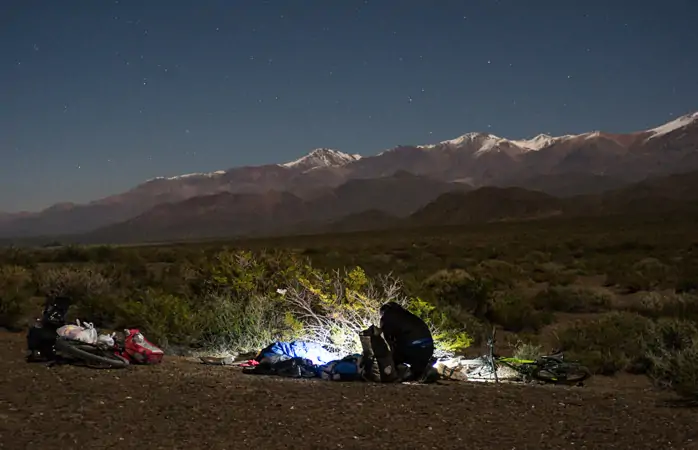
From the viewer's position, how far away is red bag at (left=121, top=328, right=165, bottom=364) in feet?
28.7

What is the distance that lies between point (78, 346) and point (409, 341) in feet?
13.2

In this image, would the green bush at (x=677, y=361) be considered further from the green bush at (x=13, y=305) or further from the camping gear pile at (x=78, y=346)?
the green bush at (x=13, y=305)

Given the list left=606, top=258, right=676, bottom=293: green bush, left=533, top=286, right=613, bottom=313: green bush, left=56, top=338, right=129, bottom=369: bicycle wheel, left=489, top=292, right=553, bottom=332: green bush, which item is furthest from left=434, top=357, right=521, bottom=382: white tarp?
left=606, top=258, right=676, bottom=293: green bush

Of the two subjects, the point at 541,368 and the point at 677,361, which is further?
the point at 541,368

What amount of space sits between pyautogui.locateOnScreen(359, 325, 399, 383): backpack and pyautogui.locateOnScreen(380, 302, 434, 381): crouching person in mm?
173

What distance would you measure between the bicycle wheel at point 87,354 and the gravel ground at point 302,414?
0.70 ft

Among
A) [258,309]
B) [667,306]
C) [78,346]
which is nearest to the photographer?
[78,346]

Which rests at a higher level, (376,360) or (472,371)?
(376,360)

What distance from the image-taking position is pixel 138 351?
28.8ft

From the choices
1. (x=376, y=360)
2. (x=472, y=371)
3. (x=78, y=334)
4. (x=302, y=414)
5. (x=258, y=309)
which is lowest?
(x=472, y=371)

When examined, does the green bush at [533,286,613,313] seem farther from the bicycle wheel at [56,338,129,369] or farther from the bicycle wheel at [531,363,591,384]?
the bicycle wheel at [56,338,129,369]

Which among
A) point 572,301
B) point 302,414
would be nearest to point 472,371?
point 302,414

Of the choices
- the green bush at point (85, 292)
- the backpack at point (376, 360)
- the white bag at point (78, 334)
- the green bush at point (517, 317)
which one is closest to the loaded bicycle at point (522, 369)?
the backpack at point (376, 360)

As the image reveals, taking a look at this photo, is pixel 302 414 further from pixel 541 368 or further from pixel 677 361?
pixel 677 361
